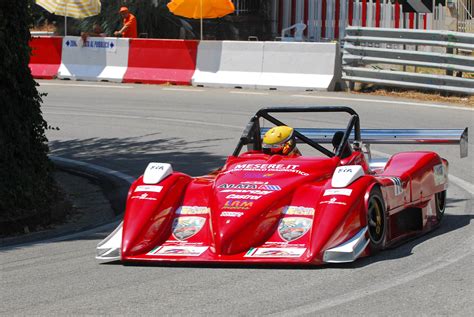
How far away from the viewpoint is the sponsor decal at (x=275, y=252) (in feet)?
26.0

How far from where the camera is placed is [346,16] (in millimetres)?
31875

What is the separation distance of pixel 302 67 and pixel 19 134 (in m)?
11.4

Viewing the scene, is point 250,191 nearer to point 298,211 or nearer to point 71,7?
point 298,211

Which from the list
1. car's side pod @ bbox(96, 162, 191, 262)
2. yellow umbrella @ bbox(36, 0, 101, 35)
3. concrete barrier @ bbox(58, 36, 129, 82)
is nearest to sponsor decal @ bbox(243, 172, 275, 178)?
car's side pod @ bbox(96, 162, 191, 262)

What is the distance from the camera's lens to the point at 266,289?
721 cm

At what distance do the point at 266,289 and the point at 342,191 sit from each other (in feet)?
4.74

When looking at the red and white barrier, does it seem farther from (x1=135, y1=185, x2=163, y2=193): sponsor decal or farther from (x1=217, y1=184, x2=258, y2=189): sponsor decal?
(x1=217, y1=184, x2=258, y2=189): sponsor decal

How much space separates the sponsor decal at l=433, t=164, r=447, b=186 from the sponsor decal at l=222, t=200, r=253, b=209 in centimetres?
238

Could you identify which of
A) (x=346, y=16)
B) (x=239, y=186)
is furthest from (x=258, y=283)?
(x=346, y=16)

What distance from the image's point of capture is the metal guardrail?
20250mm

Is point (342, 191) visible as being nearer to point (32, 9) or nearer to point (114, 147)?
point (32, 9)

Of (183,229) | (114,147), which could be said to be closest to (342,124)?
(114,147)

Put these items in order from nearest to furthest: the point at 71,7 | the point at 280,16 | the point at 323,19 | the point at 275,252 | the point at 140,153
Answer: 1. the point at 275,252
2. the point at 140,153
3. the point at 71,7
4. the point at 323,19
5. the point at 280,16

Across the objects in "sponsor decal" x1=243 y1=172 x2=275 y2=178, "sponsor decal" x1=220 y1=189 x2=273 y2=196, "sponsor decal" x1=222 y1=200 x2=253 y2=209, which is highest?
"sponsor decal" x1=243 y1=172 x2=275 y2=178
